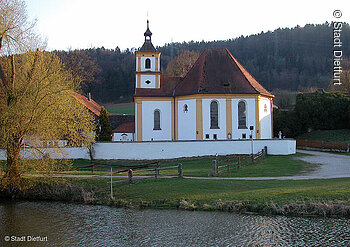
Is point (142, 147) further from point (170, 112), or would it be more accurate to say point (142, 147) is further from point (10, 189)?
point (10, 189)

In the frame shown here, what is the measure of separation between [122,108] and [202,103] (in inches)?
1744

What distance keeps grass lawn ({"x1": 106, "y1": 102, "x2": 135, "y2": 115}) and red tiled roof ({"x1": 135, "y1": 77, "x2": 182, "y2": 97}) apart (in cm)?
3189

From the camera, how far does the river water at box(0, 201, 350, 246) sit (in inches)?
423

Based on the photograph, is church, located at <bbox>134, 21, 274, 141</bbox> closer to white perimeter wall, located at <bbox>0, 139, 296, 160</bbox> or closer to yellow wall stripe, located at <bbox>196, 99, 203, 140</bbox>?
yellow wall stripe, located at <bbox>196, 99, 203, 140</bbox>

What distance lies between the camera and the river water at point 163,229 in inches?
423

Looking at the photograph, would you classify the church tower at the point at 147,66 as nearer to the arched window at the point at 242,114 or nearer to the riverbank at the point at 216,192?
the arched window at the point at 242,114

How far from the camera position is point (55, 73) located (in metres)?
19.1

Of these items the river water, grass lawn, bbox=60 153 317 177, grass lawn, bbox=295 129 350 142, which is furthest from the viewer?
Result: grass lawn, bbox=295 129 350 142

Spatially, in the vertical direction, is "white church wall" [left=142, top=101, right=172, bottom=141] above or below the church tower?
below

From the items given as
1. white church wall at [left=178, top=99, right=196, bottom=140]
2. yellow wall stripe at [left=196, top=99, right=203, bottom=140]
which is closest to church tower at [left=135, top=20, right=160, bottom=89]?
white church wall at [left=178, top=99, right=196, bottom=140]

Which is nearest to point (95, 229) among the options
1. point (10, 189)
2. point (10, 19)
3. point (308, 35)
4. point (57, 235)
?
point (57, 235)

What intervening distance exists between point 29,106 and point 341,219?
15207 mm

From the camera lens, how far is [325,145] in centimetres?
3544

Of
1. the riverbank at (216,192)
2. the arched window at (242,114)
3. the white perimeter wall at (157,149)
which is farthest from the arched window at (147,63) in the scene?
the riverbank at (216,192)
